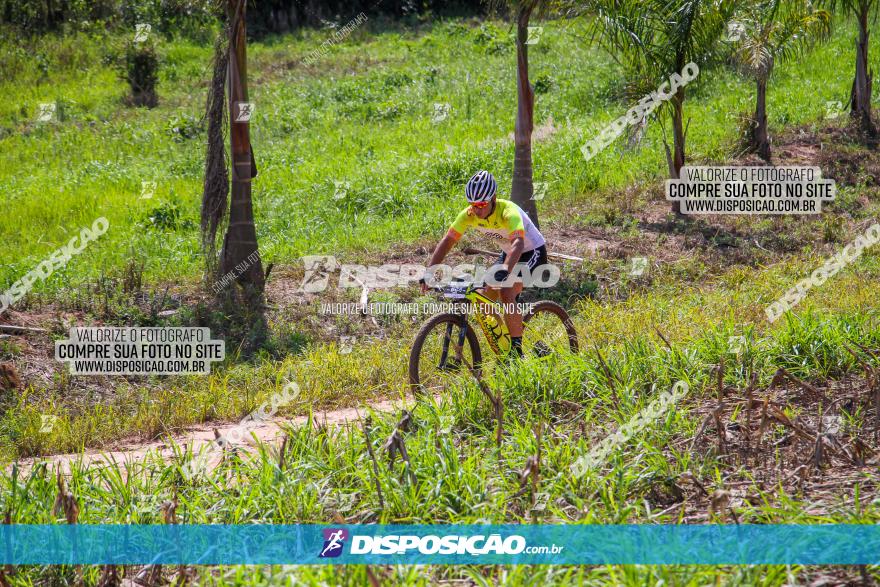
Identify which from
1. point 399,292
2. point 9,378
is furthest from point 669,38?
point 9,378

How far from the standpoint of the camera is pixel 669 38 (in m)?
14.4

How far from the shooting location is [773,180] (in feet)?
52.7

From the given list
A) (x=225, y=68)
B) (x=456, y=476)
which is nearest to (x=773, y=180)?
(x=225, y=68)

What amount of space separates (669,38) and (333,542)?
39.7ft

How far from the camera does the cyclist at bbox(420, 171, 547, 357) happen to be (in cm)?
742

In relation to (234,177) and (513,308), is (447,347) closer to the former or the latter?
(513,308)

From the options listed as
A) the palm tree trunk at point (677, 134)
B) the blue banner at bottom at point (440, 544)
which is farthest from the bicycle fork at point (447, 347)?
the palm tree trunk at point (677, 134)

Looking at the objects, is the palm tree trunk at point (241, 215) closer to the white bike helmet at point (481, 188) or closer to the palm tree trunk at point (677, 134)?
the white bike helmet at point (481, 188)

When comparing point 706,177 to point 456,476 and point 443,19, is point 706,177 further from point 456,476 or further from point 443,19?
point 443,19

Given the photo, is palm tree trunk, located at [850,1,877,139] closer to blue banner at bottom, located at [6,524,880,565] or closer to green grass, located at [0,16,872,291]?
green grass, located at [0,16,872,291]

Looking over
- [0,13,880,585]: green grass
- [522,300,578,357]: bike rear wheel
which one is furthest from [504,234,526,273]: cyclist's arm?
[0,13,880,585]: green grass

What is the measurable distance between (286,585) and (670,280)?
30.3ft

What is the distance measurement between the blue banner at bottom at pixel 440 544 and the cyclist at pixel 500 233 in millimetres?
3350

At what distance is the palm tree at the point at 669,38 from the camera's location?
13953 mm
